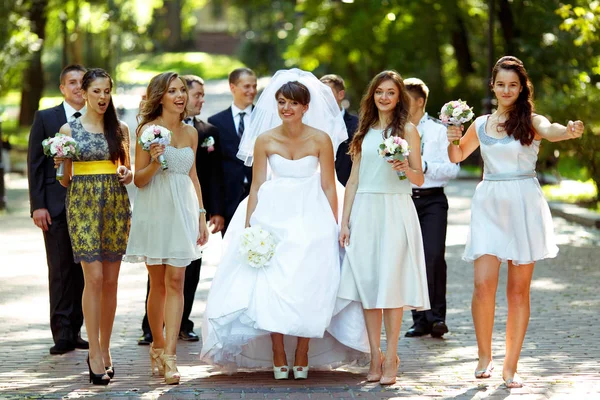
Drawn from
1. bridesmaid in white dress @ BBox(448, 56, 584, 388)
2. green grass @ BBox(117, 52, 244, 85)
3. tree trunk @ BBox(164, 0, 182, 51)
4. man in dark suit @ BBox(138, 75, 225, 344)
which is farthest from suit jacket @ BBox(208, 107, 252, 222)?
tree trunk @ BBox(164, 0, 182, 51)

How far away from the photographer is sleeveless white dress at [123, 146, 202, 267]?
821cm

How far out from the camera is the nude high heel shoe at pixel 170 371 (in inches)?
314

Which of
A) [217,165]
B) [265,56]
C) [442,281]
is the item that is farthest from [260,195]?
[265,56]

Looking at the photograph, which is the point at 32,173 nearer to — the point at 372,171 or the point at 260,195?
the point at 260,195

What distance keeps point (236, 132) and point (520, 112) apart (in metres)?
3.57

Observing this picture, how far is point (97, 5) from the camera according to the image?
41188mm

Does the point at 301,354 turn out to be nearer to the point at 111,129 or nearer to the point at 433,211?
the point at 111,129

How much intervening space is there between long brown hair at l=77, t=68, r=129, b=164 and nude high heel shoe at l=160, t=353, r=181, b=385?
5.24 feet

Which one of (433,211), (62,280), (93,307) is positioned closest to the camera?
(93,307)

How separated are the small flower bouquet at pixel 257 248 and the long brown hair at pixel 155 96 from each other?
1.17m

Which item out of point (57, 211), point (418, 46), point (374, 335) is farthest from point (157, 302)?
point (418, 46)

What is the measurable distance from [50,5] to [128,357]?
30157 mm

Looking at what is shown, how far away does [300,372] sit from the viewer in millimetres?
8188

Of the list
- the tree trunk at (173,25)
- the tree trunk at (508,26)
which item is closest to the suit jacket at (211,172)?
the tree trunk at (508,26)
